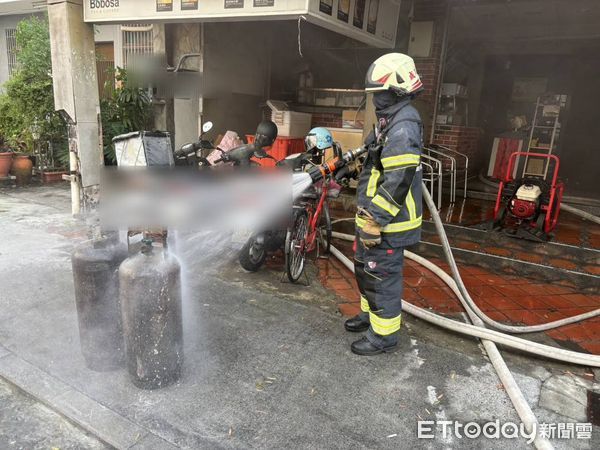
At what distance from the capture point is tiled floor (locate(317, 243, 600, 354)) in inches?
150

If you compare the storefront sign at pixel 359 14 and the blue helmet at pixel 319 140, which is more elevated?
the storefront sign at pixel 359 14

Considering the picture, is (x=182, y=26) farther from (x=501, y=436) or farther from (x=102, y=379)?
(x=501, y=436)

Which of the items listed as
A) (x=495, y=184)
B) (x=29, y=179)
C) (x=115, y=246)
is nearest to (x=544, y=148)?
(x=495, y=184)

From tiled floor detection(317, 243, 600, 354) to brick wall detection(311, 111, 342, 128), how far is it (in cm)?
432

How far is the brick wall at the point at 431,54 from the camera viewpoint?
23.4 ft

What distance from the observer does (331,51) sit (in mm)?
8867

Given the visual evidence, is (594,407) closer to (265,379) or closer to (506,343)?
(506,343)

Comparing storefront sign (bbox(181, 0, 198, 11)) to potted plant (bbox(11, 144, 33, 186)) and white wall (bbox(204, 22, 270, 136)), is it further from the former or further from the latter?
potted plant (bbox(11, 144, 33, 186))

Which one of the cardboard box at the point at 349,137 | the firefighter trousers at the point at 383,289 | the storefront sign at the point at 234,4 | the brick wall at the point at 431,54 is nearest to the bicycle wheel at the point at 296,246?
the firefighter trousers at the point at 383,289

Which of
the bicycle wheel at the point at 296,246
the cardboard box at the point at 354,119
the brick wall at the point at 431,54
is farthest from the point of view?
the cardboard box at the point at 354,119

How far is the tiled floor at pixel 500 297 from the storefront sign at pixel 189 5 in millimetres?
2919

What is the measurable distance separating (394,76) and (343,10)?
197 cm

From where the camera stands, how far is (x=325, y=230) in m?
5.18

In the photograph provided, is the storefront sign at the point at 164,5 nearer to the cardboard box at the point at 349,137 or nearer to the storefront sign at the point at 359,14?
the storefront sign at the point at 359,14
